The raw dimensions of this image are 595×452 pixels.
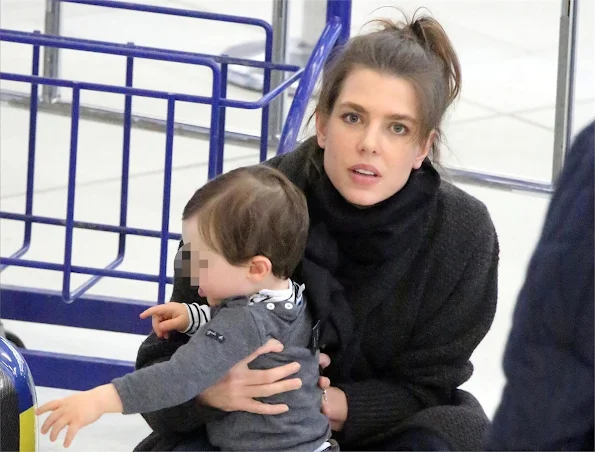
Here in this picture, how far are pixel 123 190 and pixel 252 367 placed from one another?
108 centimetres

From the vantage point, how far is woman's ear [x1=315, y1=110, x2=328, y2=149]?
2.03 m

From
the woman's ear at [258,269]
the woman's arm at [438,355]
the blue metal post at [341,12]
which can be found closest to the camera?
the woman's ear at [258,269]

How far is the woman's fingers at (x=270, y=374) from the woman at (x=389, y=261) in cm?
10

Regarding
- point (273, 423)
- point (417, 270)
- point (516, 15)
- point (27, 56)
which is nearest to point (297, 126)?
point (417, 270)

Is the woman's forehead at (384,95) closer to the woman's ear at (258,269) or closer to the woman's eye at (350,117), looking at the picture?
the woman's eye at (350,117)

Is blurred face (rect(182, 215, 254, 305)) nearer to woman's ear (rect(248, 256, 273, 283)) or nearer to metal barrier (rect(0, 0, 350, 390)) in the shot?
woman's ear (rect(248, 256, 273, 283))

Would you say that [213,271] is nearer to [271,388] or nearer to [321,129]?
[271,388]

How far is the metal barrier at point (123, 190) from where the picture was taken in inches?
99.9

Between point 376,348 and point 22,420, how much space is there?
23.5 inches

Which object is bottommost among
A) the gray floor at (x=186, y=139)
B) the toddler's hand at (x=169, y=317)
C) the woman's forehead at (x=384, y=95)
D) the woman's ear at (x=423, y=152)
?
the gray floor at (x=186, y=139)

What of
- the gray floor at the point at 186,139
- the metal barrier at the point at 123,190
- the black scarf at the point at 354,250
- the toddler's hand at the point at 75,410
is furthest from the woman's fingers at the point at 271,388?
the gray floor at the point at 186,139

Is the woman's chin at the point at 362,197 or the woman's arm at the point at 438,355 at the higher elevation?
the woman's chin at the point at 362,197

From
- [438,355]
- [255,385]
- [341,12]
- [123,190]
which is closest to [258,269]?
[255,385]

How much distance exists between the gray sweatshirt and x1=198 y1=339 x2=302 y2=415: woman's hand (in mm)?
17
